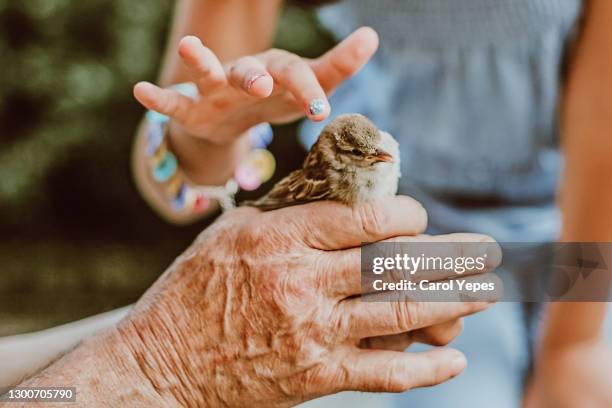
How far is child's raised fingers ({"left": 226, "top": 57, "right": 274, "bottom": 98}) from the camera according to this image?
50cm

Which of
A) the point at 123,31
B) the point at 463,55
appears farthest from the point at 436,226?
the point at 123,31

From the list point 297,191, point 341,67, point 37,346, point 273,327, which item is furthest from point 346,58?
point 37,346

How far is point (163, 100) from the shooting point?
551mm

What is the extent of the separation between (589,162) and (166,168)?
437 millimetres

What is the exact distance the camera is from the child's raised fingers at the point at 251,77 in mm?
503

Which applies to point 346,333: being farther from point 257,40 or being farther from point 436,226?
point 257,40

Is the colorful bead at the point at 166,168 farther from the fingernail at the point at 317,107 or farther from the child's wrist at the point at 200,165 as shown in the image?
the fingernail at the point at 317,107

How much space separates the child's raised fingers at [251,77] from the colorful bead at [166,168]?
20cm

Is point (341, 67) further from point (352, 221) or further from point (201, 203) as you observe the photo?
point (201, 203)

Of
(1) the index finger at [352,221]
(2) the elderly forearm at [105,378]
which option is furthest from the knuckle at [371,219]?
(2) the elderly forearm at [105,378]

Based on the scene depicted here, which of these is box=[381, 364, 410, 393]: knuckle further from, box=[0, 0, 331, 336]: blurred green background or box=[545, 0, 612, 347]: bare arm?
box=[0, 0, 331, 336]: blurred green background

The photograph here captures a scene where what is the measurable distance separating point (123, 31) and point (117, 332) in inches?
25.9

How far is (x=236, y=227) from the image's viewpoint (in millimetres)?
555

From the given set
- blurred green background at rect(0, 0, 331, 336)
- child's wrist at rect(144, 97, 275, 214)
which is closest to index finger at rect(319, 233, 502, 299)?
child's wrist at rect(144, 97, 275, 214)
